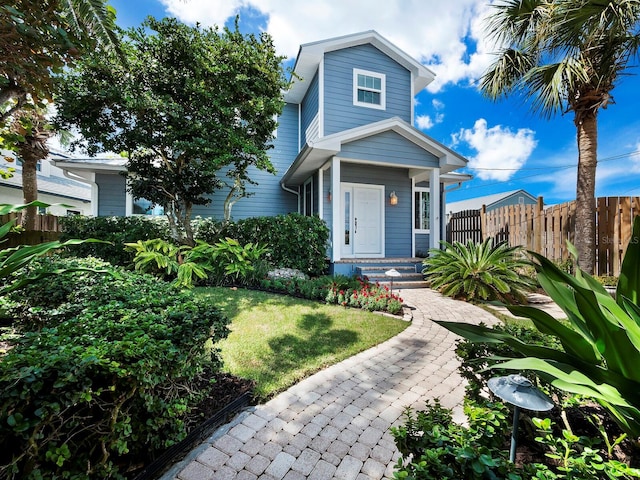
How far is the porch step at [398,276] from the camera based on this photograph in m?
7.43

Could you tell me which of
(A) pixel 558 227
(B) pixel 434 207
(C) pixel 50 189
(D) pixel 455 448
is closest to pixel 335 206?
(B) pixel 434 207

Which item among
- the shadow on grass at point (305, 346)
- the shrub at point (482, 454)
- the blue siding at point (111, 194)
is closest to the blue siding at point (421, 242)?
the shadow on grass at point (305, 346)

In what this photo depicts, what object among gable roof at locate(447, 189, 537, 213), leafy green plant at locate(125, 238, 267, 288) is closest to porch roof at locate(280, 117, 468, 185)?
leafy green plant at locate(125, 238, 267, 288)

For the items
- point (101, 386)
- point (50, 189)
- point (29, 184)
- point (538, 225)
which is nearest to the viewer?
point (101, 386)

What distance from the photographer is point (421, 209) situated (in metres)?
10.3

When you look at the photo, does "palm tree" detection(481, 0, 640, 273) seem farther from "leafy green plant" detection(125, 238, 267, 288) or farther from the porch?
"leafy green plant" detection(125, 238, 267, 288)

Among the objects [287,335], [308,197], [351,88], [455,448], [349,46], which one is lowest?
[287,335]

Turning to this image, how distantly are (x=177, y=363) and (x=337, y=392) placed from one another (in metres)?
1.51

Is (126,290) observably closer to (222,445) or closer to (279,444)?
(222,445)

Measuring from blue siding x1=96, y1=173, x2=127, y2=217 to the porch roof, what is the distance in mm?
6192

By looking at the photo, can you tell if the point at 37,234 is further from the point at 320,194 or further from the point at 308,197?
the point at 320,194

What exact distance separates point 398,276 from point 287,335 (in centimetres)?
421

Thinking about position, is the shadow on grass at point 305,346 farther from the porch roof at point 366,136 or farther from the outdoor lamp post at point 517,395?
the porch roof at point 366,136

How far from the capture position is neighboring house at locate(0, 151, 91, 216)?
1352 cm
